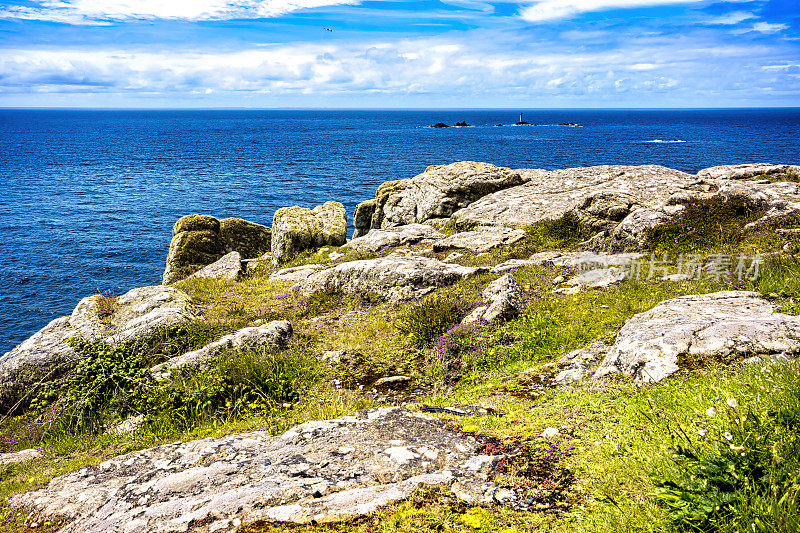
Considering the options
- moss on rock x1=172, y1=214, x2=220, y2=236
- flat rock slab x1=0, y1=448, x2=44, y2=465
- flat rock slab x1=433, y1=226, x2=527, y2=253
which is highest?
flat rock slab x1=433, y1=226, x2=527, y2=253

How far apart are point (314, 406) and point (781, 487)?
6.09 metres

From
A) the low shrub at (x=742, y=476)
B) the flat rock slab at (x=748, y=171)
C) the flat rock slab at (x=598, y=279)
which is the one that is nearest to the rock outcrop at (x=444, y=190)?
the flat rock slab at (x=748, y=171)

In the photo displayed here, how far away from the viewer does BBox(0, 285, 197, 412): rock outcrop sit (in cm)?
1032

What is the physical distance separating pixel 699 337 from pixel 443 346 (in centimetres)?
468

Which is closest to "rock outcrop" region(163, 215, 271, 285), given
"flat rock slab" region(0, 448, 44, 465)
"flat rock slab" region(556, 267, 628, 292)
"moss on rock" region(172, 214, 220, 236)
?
"moss on rock" region(172, 214, 220, 236)

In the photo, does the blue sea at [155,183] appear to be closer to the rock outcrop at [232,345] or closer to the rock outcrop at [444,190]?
the rock outcrop at [444,190]

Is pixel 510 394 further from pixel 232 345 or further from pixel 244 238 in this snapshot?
pixel 244 238

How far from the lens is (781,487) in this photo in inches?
124

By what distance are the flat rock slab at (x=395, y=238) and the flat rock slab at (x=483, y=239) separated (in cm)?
106

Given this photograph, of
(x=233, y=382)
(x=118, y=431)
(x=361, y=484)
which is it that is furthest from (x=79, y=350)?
(x=361, y=484)

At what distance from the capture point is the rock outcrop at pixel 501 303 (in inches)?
393

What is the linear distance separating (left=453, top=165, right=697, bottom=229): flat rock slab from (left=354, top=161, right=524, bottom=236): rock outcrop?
99cm

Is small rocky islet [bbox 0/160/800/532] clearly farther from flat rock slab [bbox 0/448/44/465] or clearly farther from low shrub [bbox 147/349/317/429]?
low shrub [bbox 147/349/317/429]

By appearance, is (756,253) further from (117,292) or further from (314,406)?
(117,292)
